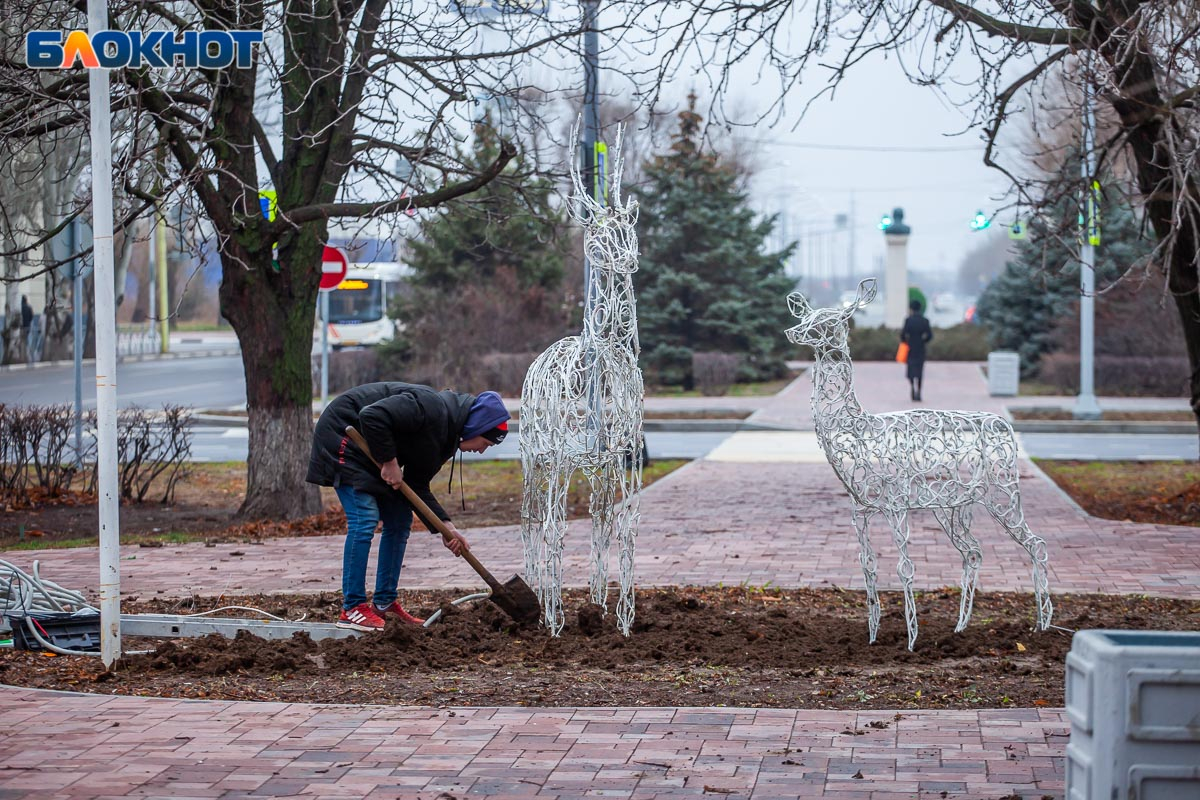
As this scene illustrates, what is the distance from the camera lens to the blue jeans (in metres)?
7.23

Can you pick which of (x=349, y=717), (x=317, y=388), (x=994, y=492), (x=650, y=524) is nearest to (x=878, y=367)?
(x=317, y=388)

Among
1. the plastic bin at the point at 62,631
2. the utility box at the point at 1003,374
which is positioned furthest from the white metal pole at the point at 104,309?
the utility box at the point at 1003,374

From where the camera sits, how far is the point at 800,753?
15.9 ft

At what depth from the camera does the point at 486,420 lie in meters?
7.07

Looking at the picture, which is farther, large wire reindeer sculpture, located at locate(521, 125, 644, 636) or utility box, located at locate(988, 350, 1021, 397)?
utility box, located at locate(988, 350, 1021, 397)

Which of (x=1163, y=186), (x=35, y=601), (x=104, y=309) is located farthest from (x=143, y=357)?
(x=104, y=309)

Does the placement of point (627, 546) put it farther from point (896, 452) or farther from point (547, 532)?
point (896, 452)

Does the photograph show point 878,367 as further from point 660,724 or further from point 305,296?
point 660,724

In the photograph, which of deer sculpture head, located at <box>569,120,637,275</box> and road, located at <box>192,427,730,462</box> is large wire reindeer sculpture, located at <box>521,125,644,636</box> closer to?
deer sculpture head, located at <box>569,120,637,275</box>

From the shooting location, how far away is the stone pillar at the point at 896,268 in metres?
48.8

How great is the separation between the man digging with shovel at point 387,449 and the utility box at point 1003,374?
22.0 meters

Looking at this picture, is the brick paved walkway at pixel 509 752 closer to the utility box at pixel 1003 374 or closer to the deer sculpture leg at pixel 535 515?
the deer sculpture leg at pixel 535 515

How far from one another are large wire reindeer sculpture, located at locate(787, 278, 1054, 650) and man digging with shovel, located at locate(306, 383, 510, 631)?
1727mm

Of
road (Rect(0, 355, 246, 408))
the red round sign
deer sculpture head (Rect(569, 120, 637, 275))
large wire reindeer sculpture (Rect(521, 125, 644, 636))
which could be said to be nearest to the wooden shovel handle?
large wire reindeer sculpture (Rect(521, 125, 644, 636))
